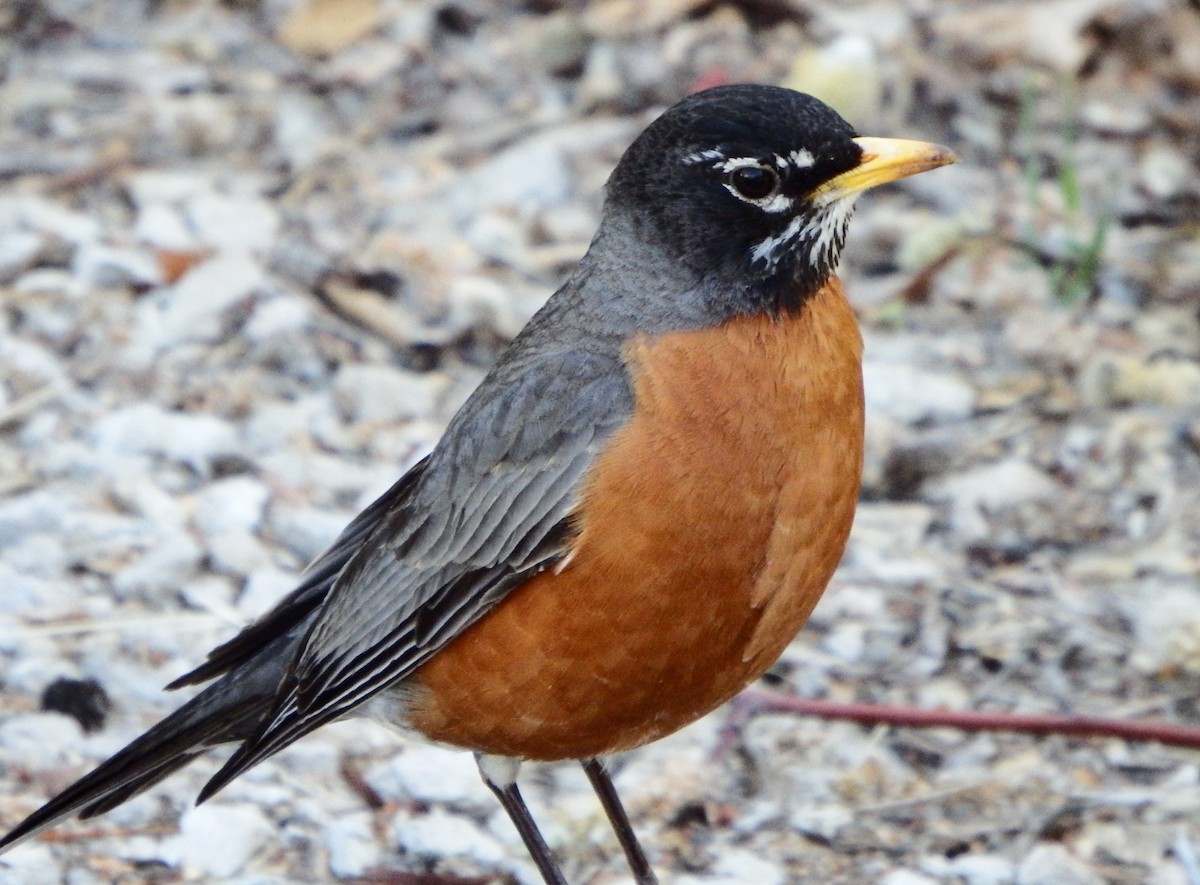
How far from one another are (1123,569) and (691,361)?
209 centimetres

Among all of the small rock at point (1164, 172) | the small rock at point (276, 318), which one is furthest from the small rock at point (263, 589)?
the small rock at point (1164, 172)

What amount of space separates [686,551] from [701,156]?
93 cm

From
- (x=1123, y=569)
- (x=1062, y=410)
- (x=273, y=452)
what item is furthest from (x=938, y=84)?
(x=273, y=452)

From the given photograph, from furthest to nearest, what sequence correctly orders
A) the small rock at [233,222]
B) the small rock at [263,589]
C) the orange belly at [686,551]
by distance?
the small rock at [233,222] < the small rock at [263,589] < the orange belly at [686,551]

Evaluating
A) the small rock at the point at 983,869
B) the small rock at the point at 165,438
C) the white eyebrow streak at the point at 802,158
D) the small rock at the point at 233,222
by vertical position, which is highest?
the white eyebrow streak at the point at 802,158

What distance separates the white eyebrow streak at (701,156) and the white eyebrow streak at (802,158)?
16 centimetres

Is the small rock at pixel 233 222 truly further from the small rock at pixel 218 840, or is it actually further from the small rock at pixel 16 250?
the small rock at pixel 218 840

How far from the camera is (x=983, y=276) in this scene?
7.01m

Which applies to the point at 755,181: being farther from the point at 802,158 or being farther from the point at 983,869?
the point at 983,869

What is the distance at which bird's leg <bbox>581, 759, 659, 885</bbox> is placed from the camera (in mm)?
4527

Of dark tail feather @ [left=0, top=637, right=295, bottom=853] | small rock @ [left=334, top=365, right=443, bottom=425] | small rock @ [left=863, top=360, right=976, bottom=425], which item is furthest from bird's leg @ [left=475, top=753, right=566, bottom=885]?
small rock @ [left=863, top=360, right=976, bottom=425]

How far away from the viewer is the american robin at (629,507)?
402 cm

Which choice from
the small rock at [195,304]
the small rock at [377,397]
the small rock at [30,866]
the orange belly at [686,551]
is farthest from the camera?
the small rock at [195,304]

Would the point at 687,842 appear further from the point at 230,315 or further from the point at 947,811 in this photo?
the point at 230,315
